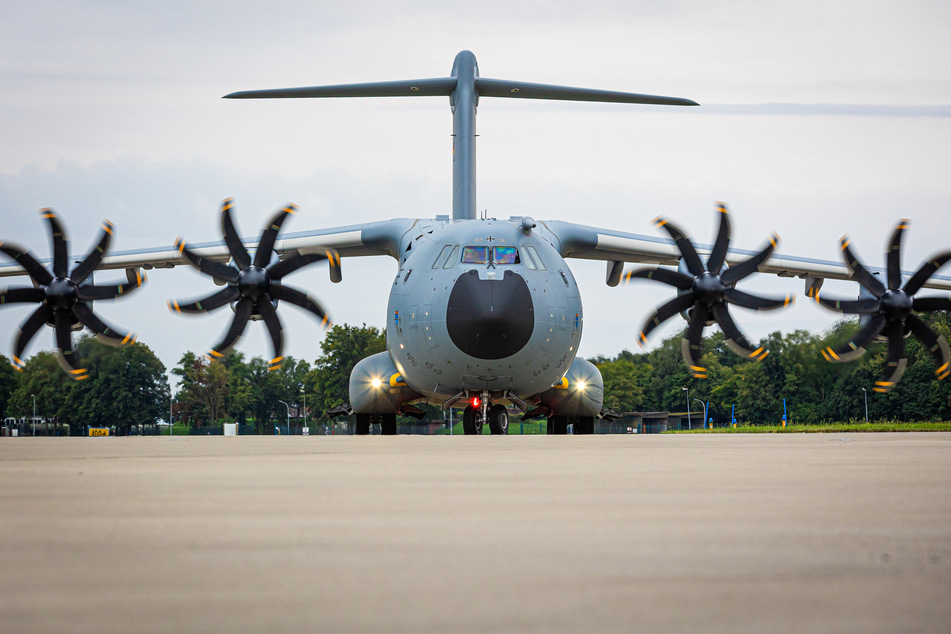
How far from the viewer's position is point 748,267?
63.9 ft

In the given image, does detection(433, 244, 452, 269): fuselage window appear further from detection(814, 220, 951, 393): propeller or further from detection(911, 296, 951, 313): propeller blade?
detection(911, 296, 951, 313): propeller blade

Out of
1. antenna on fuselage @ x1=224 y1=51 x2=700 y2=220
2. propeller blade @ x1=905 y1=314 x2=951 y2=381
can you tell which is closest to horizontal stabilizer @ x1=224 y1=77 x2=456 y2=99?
antenna on fuselage @ x1=224 y1=51 x2=700 y2=220

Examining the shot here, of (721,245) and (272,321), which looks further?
(721,245)

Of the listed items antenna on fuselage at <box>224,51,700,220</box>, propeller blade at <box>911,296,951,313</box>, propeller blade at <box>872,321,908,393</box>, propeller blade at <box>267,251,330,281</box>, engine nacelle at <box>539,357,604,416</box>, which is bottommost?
engine nacelle at <box>539,357,604,416</box>

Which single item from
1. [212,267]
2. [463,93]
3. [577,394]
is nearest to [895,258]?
[577,394]

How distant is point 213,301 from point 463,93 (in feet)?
25.9

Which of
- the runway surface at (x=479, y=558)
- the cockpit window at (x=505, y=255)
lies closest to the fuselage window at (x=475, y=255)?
the cockpit window at (x=505, y=255)

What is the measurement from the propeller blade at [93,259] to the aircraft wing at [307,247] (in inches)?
51.2

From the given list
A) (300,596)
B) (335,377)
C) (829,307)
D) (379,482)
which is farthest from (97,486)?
(335,377)

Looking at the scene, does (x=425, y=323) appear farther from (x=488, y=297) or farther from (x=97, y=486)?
(x=97, y=486)

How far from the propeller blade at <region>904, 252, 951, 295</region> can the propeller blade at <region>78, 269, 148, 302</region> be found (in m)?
15.7

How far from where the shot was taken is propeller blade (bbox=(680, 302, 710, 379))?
18.7m

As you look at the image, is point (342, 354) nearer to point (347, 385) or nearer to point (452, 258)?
point (347, 385)

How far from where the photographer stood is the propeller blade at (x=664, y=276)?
1808cm
